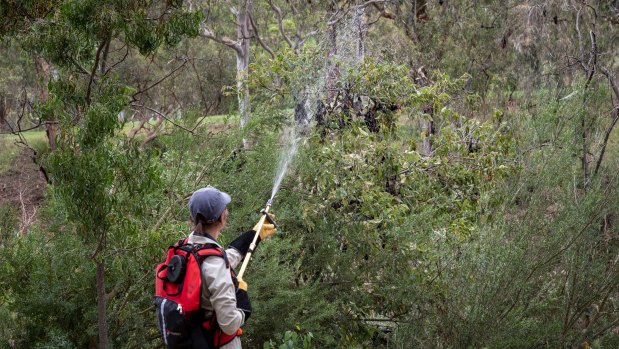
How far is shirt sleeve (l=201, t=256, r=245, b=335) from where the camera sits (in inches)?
154

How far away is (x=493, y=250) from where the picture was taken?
19.7ft

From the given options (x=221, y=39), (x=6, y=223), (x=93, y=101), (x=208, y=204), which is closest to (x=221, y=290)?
(x=208, y=204)

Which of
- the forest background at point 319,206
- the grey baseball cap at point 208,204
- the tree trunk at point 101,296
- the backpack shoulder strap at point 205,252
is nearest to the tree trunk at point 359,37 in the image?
the forest background at point 319,206

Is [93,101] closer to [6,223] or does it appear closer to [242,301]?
[242,301]

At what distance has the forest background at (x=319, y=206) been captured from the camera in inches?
212

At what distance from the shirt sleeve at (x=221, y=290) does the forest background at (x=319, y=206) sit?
29.5 inches

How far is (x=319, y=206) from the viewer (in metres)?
A: 7.43

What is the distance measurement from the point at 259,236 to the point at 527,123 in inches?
130

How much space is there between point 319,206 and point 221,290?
355 centimetres

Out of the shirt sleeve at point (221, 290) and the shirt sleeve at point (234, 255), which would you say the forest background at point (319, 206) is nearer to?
the shirt sleeve at point (234, 255)

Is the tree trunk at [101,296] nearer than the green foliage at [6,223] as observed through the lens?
Yes

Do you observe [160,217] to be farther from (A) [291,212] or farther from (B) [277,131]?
(B) [277,131]

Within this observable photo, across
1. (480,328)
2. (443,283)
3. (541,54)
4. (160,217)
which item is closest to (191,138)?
(160,217)

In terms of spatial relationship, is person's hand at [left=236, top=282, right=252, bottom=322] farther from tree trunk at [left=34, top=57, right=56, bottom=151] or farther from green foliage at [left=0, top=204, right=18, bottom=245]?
green foliage at [left=0, top=204, right=18, bottom=245]
